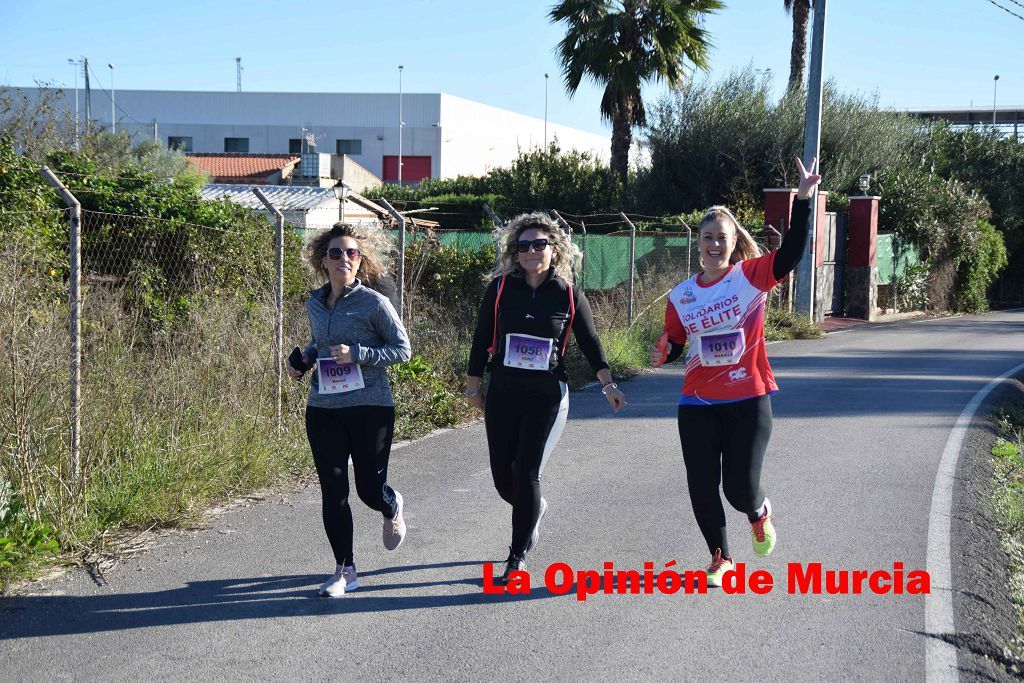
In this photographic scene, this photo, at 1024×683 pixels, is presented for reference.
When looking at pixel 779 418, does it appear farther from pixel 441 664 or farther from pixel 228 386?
pixel 441 664

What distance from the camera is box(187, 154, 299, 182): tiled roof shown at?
52.5m

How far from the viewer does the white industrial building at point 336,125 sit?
6969cm

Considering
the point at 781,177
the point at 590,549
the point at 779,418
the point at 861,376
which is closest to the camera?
the point at 590,549

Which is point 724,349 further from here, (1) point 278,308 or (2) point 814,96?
(2) point 814,96

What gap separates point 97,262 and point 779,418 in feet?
23.5

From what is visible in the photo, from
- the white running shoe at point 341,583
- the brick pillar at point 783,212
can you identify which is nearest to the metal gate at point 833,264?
the brick pillar at point 783,212

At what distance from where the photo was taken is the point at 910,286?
90.3 ft

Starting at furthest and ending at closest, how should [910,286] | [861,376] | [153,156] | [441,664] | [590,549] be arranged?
[153,156], [910,286], [861,376], [590,549], [441,664]

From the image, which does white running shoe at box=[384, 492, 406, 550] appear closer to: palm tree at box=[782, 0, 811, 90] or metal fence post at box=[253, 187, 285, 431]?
metal fence post at box=[253, 187, 285, 431]

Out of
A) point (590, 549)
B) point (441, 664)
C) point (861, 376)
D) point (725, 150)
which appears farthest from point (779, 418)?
point (725, 150)

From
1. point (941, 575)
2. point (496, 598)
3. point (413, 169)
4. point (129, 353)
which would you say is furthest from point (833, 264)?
point (413, 169)

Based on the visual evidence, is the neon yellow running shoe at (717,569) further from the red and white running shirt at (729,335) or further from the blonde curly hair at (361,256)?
the blonde curly hair at (361,256)

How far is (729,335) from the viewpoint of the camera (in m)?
5.27

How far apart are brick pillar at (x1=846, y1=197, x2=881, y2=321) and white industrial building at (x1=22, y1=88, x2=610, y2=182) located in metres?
44.6
